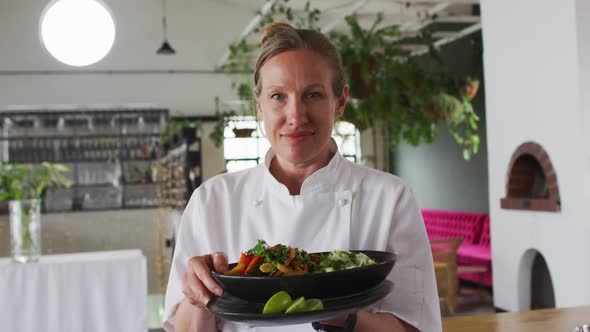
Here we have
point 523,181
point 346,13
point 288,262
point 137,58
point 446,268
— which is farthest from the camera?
point 137,58

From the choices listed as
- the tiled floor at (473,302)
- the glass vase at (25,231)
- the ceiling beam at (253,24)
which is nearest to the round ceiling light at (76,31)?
the glass vase at (25,231)

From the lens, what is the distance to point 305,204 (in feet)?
4.74

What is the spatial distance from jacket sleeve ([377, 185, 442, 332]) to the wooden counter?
1.26 metres

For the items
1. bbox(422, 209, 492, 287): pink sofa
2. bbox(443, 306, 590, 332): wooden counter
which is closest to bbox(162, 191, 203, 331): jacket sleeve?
bbox(443, 306, 590, 332): wooden counter

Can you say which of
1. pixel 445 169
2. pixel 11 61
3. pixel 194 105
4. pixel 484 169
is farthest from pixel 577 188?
pixel 11 61

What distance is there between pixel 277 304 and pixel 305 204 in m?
0.44

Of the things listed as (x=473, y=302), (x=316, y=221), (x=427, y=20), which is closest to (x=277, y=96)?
(x=316, y=221)

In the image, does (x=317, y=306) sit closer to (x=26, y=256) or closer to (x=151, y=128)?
(x=26, y=256)

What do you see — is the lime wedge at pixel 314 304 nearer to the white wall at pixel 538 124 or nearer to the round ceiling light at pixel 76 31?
the white wall at pixel 538 124

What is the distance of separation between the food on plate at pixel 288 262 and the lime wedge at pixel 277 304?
50mm

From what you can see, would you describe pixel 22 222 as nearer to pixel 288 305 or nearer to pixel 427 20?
pixel 288 305

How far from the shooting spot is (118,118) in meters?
14.2

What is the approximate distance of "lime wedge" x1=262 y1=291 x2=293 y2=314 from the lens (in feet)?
3.36

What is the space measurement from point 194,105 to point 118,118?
161cm
